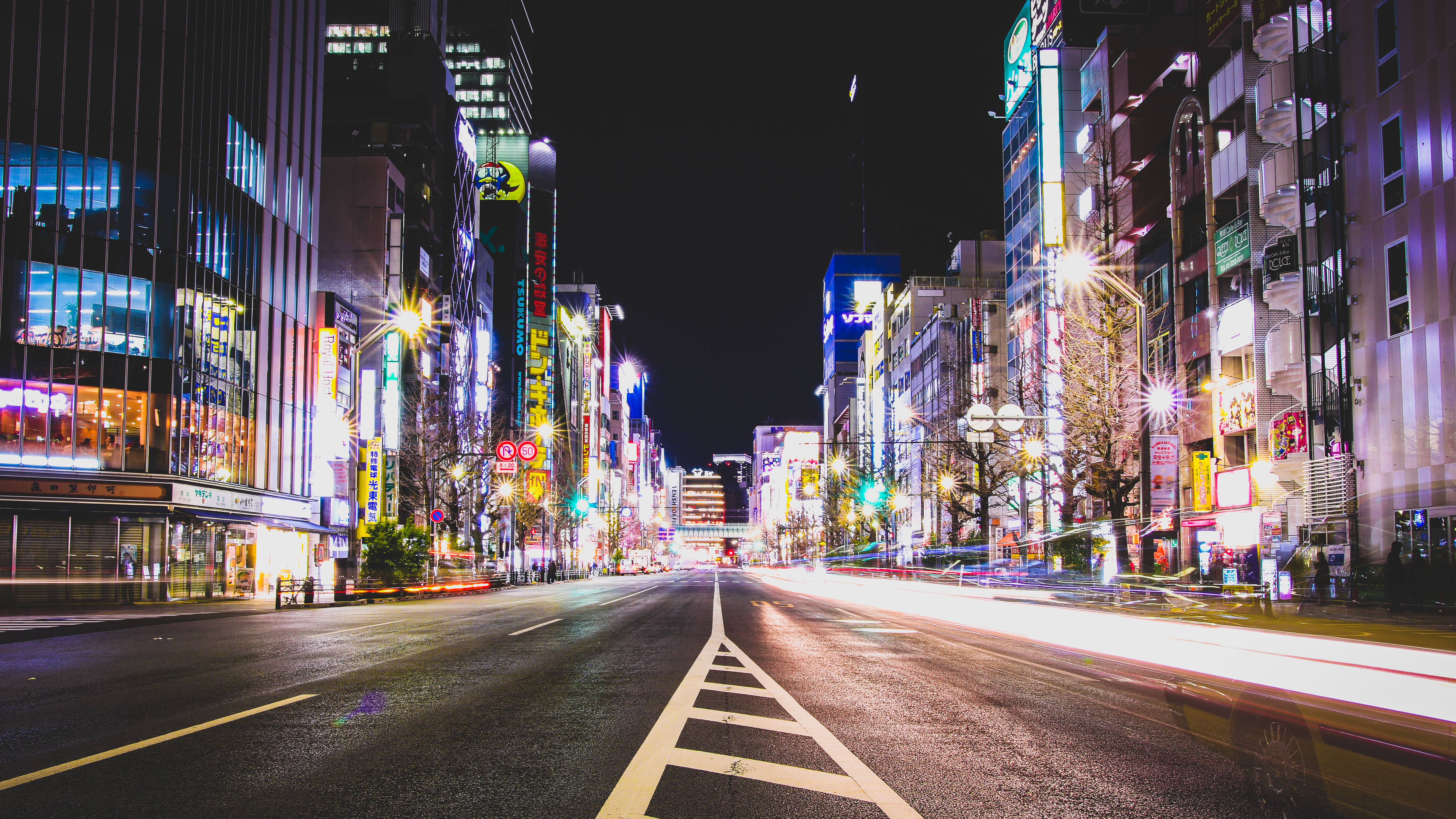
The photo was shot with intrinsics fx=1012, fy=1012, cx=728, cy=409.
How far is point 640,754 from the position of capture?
6.95 metres

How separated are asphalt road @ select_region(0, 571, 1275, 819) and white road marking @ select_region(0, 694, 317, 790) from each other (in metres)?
0.03

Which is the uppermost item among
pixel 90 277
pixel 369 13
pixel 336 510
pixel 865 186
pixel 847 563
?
pixel 369 13

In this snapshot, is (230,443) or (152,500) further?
(230,443)

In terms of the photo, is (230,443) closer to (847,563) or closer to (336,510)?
(336,510)

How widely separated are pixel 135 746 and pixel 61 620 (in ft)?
69.2

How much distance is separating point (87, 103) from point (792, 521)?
134 meters

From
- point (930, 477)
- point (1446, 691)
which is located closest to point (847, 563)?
point (930, 477)

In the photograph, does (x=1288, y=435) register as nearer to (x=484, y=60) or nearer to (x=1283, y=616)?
(x=1283, y=616)

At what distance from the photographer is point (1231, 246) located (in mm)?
39094

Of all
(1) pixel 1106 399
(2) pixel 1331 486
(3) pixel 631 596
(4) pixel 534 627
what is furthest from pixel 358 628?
(2) pixel 1331 486

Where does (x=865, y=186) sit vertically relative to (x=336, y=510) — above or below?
above

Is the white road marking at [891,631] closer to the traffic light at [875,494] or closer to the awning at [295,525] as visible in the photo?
the awning at [295,525]

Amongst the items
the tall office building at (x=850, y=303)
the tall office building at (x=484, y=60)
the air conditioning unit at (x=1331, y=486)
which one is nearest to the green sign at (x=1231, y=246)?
the air conditioning unit at (x=1331, y=486)

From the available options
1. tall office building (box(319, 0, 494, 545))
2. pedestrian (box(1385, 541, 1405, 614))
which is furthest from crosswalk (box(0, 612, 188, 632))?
pedestrian (box(1385, 541, 1405, 614))
